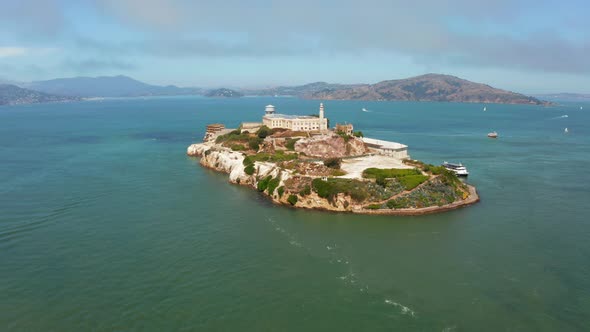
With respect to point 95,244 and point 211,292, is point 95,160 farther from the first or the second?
point 211,292

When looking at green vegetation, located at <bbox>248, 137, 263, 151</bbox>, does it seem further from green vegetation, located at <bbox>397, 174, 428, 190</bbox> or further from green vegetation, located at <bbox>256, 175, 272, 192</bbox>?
green vegetation, located at <bbox>397, 174, 428, 190</bbox>

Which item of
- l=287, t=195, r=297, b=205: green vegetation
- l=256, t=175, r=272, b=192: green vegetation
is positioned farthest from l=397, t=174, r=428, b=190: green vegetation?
l=256, t=175, r=272, b=192: green vegetation

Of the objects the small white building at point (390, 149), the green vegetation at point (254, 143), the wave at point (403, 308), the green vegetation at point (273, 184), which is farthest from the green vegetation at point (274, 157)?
the wave at point (403, 308)

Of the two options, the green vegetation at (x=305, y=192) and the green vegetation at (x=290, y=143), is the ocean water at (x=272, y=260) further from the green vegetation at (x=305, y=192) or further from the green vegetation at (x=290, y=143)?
the green vegetation at (x=290, y=143)

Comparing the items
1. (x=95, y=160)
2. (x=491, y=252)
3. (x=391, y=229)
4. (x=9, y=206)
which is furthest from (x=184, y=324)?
(x=95, y=160)

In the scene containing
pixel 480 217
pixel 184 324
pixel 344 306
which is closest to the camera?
pixel 184 324

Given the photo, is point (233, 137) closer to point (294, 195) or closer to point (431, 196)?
point (294, 195)
